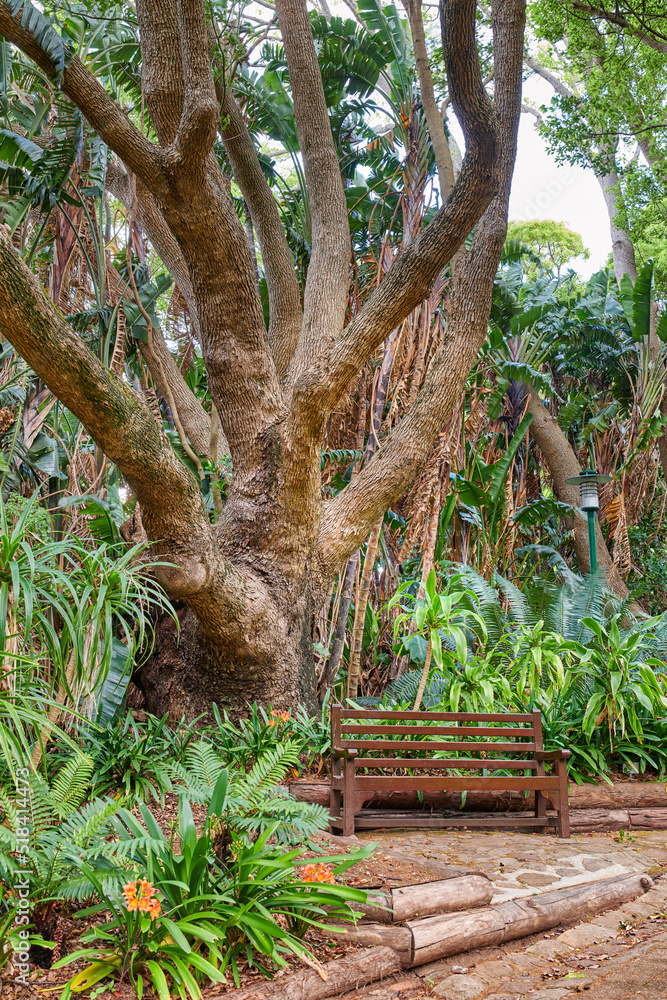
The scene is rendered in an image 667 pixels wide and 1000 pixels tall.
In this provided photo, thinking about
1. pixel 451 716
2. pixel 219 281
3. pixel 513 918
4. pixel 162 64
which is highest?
pixel 162 64

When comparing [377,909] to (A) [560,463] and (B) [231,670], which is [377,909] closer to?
(B) [231,670]

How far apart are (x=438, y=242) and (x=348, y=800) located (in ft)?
11.1

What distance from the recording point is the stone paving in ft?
7.82

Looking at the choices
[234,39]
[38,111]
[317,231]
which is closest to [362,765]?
[317,231]

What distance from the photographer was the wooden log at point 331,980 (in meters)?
2.04

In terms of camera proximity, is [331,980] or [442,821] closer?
[331,980]

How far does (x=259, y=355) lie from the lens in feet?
15.1

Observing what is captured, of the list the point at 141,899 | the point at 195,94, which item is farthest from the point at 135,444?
the point at 141,899

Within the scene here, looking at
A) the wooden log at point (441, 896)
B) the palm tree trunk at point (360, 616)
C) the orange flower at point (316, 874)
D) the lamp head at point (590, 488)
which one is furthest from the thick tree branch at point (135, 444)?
the lamp head at point (590, 488)

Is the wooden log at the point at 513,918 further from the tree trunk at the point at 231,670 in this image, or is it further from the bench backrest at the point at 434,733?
the tree trunk at the point at 231,670

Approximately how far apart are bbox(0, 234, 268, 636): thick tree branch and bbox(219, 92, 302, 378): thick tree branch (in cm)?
215

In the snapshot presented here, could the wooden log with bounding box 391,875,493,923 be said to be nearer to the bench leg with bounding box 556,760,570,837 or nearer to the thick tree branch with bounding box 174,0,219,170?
the bench leg with bounding box 556,760,570,837

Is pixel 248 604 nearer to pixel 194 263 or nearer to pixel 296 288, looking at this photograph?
pixel 194 263

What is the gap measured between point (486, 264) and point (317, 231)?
1319mm
